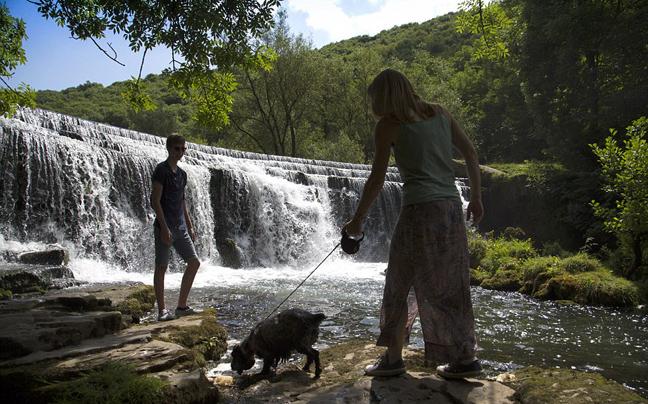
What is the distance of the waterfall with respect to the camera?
9.80 m

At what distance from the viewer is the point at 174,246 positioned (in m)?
4.55

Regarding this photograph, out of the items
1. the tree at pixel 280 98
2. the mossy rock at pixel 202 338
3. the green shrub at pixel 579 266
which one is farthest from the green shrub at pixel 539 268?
the tree at pixel 280 98

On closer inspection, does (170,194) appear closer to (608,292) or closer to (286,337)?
(286,337)

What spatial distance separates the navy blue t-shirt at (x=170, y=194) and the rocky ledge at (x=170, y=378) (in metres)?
1.18

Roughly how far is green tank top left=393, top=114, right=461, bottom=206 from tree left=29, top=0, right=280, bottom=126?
4.06 m

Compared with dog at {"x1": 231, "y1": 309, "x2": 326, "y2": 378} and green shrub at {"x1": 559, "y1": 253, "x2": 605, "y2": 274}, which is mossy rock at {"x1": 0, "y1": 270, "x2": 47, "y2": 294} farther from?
green shrub at {"x1": 559, "y1": 253, "x2": 605, "y2": 274}

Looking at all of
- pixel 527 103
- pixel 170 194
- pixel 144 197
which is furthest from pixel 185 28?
pixel 527 103

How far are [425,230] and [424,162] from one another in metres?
0.39

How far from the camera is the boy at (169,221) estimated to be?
435 cm

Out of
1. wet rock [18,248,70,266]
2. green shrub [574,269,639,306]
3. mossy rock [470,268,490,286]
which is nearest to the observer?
green shrub [574,269,639,306]

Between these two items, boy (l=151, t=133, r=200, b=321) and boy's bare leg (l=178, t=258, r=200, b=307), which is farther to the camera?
boy's bare leg (l=178, t=258, r=200, b=307)

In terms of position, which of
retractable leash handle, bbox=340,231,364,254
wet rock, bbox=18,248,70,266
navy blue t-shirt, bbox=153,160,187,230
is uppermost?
navy blue t-shirt, bbox=153,160,187,230

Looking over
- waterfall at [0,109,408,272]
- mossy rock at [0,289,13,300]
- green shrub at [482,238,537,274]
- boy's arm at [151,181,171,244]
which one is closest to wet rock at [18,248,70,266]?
waterfall at [0,109,408,272]

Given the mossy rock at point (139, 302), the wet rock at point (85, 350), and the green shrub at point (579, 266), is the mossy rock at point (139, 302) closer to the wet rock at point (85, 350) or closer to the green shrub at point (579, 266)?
the wet rock at point (85, 350)
